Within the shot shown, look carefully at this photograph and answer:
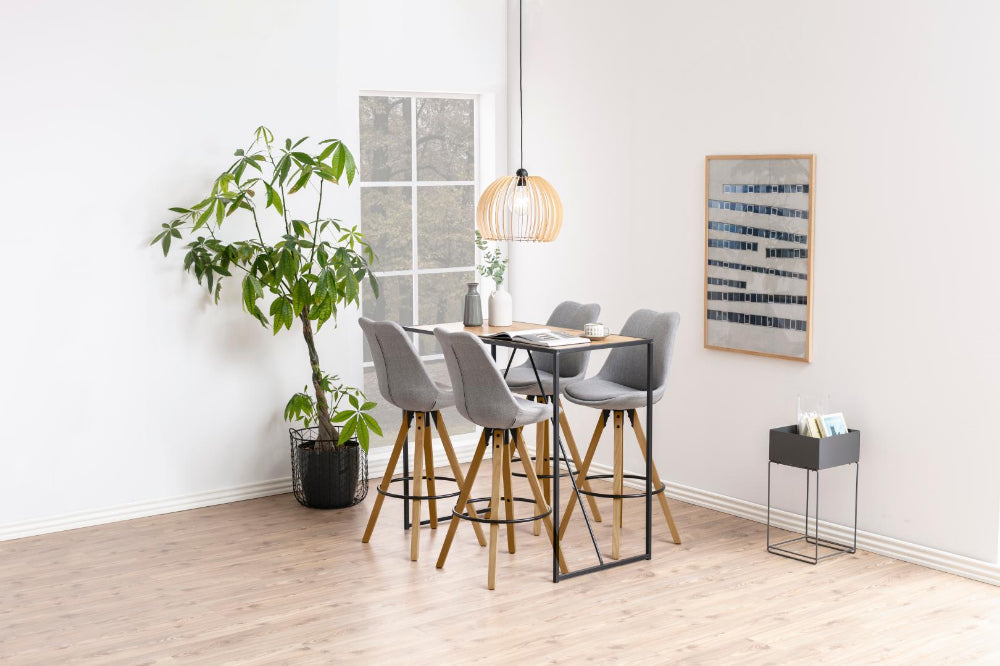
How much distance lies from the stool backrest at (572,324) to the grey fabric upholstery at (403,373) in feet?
2.47

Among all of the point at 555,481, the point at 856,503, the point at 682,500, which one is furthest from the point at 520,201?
the point at 856,503

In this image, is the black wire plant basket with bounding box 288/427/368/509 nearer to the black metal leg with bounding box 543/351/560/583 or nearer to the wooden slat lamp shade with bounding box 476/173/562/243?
the wooden slat lamp shade with bounding box 476/173/562/243

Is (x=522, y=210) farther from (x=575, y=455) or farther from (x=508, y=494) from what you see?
(x=508, y=494)

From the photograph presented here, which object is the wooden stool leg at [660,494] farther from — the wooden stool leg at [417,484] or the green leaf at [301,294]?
the green leaf at [301,294]

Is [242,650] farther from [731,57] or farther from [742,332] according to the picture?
[731,57]

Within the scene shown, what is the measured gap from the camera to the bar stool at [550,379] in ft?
17.3

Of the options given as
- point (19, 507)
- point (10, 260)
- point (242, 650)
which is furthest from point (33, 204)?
point (242, 650)

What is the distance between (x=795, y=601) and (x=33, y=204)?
12.4 feet

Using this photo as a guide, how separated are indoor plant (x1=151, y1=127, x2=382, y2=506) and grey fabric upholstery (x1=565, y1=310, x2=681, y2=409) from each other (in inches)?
41.1

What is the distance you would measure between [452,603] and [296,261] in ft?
6.55

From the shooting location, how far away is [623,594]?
4480 millimetres

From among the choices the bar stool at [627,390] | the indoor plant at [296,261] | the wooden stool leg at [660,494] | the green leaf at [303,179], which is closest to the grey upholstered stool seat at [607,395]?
the bar stool at [627,390]

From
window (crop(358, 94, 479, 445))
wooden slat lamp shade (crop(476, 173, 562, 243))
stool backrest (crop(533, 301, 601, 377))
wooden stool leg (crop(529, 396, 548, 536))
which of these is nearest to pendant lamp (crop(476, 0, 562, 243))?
wooden slat lamp shade (crop(476, 173, 562, 243))

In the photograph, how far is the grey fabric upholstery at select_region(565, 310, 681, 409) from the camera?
16.0 ft
